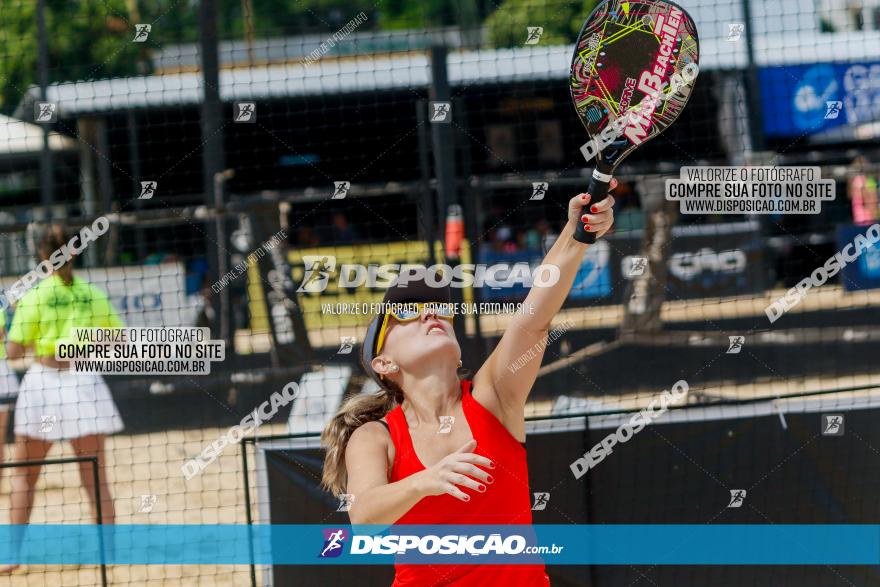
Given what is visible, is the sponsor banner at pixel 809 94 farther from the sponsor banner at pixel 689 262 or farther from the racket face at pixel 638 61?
the racket face at pixel 638 61

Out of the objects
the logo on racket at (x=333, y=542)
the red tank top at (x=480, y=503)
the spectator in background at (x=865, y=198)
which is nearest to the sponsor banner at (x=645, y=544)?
the logo on racket at (x=333, y=542)

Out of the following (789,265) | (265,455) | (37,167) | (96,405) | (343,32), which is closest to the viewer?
(265,455)

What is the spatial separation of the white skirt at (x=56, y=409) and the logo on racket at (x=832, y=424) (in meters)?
3.50

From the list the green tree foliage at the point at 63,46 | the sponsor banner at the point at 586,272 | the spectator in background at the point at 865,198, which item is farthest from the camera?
the green tree foliage at the point at 63,46

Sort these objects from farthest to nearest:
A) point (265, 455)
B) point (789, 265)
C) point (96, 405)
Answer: point (789, 265) → point (96, 405) → point (265, 455)

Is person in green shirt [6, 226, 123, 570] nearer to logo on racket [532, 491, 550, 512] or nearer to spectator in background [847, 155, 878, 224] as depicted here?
logo on racket [532, 491, 550, 512]

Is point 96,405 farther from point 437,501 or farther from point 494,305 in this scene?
point 437,501

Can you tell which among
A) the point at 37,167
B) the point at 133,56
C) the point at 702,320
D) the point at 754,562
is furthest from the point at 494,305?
the point at 133,56

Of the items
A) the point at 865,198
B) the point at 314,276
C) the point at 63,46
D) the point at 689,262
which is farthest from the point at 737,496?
the point at 63,46

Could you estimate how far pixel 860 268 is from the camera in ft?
29.5

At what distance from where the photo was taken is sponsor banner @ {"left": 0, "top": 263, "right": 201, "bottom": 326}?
789 cm

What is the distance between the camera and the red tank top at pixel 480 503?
2877 mm

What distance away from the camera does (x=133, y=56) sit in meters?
18.3

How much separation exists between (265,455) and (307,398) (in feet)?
4.12
